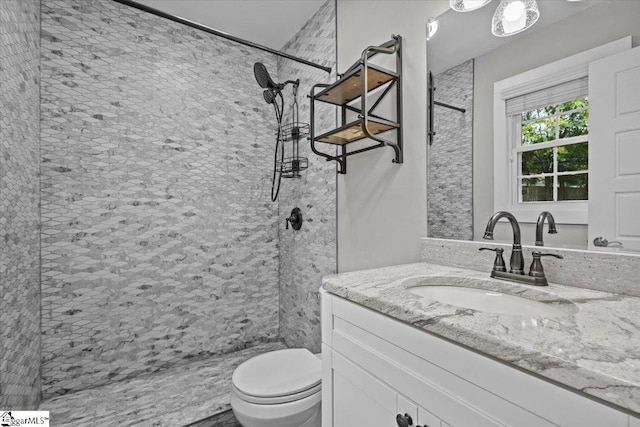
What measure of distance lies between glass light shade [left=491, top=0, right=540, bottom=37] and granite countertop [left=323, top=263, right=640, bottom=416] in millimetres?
917

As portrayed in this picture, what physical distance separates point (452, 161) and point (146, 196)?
1.88 metres

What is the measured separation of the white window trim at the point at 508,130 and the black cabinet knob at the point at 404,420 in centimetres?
76

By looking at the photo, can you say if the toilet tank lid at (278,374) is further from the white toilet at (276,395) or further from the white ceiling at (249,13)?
the white ceiling at (249,13)

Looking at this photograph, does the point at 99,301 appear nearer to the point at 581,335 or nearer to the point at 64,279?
the point at 64,279

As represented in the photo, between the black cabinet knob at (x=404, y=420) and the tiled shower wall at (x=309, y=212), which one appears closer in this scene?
Answer: the black cabinet knob at (x=404, y=420)

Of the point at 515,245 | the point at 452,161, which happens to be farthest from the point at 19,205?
the point at 515,245

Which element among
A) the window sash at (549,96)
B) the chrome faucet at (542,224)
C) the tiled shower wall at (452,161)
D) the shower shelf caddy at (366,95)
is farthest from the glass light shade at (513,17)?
the chrome faucet at (542,224)

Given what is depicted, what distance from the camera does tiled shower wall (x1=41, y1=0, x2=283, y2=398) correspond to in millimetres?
1726

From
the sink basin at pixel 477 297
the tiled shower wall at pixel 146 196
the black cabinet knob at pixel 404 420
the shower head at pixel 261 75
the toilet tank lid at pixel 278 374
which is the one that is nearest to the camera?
the black cabinet knob at pixel 404 420

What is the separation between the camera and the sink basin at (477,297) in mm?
845

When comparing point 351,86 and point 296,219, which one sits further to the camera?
point 296,219

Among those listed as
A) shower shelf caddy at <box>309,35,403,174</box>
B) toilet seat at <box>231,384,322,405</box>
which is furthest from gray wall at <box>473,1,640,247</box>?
toilet seat at <box>231,384,322,405</box>

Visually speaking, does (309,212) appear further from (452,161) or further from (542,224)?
(542,224)

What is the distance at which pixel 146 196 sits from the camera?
1.95 metres
